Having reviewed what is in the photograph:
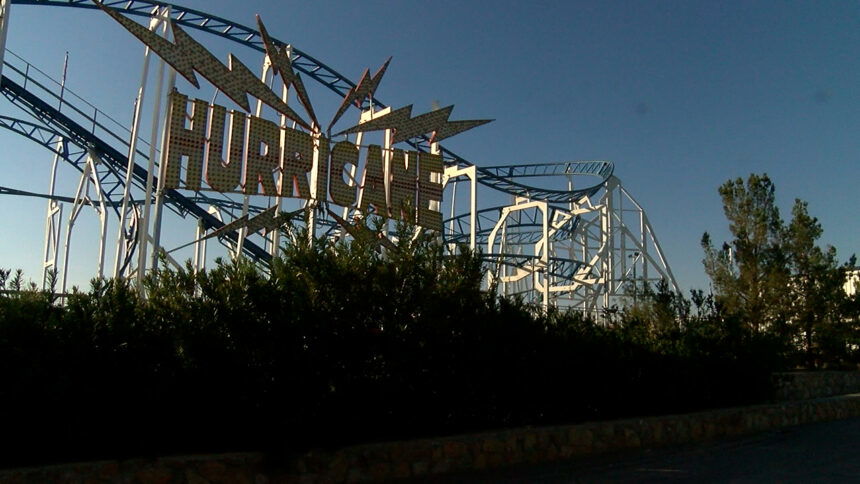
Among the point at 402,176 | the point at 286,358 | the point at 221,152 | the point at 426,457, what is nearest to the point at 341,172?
the point at 402,176

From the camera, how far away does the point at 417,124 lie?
495 inches

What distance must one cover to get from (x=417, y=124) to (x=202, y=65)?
3.85 m

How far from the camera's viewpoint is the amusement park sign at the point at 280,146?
10164mm

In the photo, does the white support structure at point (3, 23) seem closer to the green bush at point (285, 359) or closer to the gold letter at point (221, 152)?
the gold letter at point (221, 152)

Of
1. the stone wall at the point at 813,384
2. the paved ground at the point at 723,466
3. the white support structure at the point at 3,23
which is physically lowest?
the paved ground at the point at 723,466

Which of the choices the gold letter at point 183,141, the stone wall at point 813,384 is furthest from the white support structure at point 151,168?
the stone wall at point 813,384

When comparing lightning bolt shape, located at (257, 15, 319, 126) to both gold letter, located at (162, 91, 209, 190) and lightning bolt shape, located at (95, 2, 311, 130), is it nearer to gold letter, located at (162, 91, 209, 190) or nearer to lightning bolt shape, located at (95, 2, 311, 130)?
lightning bolt shape, located at (95, 2, 311, 130)

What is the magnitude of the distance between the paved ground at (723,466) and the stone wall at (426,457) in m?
0.23

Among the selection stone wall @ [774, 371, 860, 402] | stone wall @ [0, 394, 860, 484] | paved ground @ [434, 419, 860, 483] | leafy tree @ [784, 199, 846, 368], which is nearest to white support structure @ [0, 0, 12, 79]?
stone wall @ [0, 394, 860, 484]

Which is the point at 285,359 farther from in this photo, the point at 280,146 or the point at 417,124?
the point at 417,124

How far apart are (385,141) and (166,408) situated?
7632 mm

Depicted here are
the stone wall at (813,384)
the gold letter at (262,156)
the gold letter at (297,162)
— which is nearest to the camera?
the gold letter at (262,156)

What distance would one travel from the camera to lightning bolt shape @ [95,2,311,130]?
990 cm

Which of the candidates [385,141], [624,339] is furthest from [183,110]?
[624,339]
